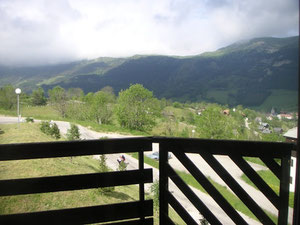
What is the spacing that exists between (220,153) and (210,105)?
1.82m

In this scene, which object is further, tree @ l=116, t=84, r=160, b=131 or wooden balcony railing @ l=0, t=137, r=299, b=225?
tree @ l=116, t=84, r=160, b=131

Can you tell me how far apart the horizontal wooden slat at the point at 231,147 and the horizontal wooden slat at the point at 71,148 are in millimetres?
227

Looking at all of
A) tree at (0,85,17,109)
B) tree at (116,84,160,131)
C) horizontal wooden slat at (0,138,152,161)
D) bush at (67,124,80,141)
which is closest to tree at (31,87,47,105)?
tree at (0,85,17,109)

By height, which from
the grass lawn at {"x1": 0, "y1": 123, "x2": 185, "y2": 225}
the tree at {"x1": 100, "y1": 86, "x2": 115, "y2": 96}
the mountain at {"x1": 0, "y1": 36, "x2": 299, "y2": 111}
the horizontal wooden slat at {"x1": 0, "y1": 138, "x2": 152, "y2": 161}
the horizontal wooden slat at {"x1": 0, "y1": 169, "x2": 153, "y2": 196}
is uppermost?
the mountain at {"x1": 0, "y1": 36, "x2": 299, "y2": 111}

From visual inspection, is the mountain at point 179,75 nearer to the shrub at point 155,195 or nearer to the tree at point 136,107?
the tree at point 136,107

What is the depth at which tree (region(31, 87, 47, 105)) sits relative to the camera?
313cm

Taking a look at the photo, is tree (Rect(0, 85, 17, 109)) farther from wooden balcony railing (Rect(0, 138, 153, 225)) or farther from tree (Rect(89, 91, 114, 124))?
wooden balcony railing (Rect(0, 138, 153, 225))

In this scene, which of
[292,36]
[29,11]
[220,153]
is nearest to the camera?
[292,36]

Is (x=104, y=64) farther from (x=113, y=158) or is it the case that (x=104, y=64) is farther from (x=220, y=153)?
(x=220, y=153)

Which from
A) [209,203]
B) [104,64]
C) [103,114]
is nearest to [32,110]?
[103,114]

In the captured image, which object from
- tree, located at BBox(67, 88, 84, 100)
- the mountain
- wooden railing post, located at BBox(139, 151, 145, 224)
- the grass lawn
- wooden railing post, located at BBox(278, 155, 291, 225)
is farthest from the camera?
tree, located at BBox(67, 88, 84, 100)

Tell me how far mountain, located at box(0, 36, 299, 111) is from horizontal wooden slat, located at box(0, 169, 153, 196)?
1.39 meters

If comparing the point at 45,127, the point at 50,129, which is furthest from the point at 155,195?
the point at 45,127

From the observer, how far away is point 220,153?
140cm
